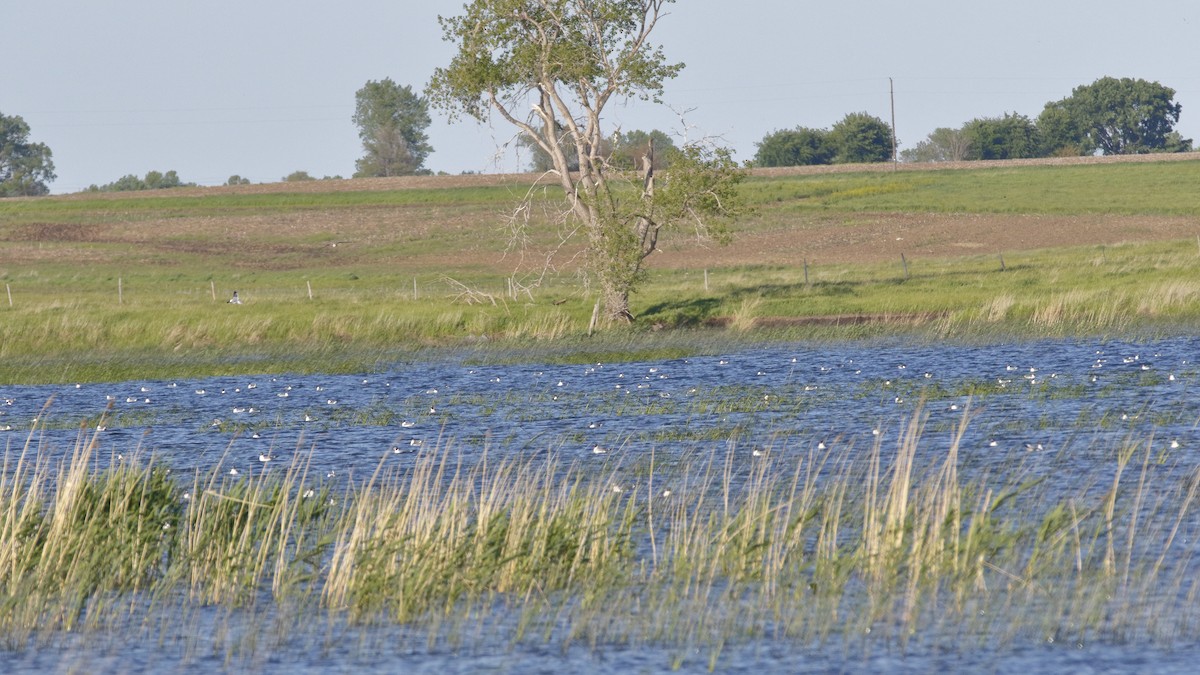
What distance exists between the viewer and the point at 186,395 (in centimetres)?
2977

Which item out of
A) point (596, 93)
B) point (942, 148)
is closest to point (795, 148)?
point (942, 148)

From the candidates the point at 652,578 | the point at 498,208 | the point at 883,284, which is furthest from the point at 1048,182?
the point at 652,578

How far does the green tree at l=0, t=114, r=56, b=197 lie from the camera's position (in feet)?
536

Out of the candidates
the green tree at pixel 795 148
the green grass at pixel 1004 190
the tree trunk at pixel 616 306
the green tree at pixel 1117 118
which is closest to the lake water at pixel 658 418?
the tree trunk at pixel 616 306

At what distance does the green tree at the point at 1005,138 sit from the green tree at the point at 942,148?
1.61m

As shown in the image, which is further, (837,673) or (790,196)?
(790,196)

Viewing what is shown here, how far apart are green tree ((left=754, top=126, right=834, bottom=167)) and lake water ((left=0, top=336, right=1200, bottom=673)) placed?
109 m

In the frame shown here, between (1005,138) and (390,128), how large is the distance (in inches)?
2763

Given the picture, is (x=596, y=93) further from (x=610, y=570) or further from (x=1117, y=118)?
(x=1117, y=118)

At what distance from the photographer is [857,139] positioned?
14762 centimetres

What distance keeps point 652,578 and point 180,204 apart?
10020cm

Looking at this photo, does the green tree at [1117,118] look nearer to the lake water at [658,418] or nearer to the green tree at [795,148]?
the green tree at [795,148]

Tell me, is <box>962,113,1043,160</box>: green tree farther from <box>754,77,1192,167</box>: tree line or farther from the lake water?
the lake water

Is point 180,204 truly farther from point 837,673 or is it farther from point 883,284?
point 837,673
